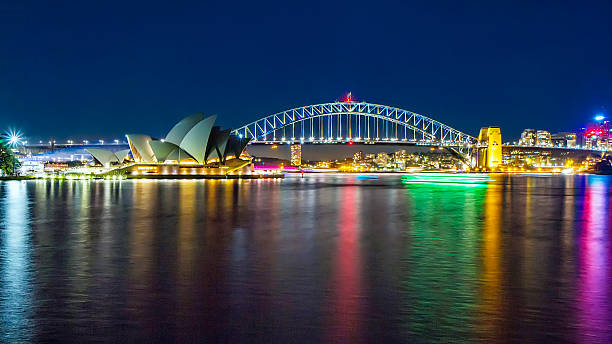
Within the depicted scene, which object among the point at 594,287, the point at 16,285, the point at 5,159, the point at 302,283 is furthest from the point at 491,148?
the point at 16,285

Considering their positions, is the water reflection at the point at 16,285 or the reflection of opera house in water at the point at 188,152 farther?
the reflection of opera house in water at the point at 188,152

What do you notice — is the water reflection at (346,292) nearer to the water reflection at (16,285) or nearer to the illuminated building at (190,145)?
the water reflection at (16,285)

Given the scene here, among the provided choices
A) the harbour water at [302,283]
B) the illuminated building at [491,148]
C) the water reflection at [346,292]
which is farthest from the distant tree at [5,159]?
the illuminated building at [491,148]

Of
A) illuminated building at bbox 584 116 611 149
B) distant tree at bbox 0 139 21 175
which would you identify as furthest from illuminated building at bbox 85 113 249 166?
illuminated building at bbox 584 116 611 149

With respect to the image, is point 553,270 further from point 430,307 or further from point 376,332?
point 376,332

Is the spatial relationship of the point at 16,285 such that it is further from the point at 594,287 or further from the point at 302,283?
the point at 594,287

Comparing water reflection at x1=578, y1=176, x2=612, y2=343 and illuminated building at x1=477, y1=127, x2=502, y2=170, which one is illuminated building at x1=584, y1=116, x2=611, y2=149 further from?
water reflection at x1=578, y1=176, x2=612, y2=343
